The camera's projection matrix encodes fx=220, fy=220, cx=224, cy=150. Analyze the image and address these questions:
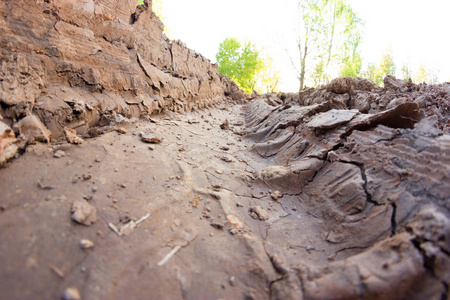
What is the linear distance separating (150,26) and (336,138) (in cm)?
397

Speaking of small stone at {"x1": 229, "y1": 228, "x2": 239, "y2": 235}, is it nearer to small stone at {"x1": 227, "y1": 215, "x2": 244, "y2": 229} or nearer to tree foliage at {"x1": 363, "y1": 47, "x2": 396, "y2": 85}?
small stone at {"x1": 227, "y1": 215, "x2": 244, "y2": 229}

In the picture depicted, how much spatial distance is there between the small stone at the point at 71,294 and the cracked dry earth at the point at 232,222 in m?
0.02

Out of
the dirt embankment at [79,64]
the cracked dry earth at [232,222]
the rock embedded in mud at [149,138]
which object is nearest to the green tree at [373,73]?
the dirt embankment at [79,64]

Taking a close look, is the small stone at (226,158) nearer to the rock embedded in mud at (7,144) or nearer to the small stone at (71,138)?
the small stone at (71,138)

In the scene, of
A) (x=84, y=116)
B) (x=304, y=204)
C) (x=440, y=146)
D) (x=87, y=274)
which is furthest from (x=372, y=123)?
(x=84, y=116)

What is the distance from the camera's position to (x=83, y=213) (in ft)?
4.06

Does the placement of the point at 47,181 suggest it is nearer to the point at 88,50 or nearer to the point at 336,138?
the point at 88,50

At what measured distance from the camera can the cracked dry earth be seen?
39.3 inches

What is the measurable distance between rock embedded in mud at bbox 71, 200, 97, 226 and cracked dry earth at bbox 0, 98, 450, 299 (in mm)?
24

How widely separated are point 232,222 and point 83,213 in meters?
0.94

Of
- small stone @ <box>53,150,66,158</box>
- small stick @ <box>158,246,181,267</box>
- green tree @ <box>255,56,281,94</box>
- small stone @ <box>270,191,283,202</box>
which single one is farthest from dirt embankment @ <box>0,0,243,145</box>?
green tree @ <box>255,56,281,94</box>

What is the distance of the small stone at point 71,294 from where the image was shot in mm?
882

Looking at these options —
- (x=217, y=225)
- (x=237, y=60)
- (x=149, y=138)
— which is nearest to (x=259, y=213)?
(x=217, y=225)

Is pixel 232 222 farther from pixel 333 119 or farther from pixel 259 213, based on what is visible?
pixel 333 119
